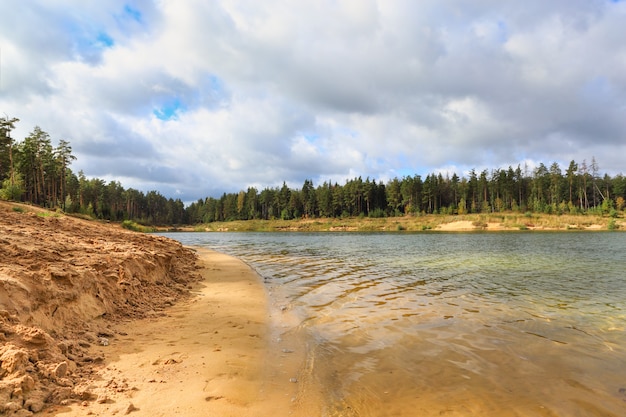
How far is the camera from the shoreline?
4.35m

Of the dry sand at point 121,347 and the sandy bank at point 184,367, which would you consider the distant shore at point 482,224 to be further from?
the dry sand at point 121,347

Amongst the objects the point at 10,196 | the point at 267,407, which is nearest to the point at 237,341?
the point at 267,407

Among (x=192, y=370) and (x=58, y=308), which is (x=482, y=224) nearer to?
(x=192, y=370)

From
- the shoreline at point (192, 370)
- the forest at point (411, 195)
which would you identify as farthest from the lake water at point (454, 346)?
the forest at point (411, 195)

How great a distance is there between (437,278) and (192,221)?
182006mm

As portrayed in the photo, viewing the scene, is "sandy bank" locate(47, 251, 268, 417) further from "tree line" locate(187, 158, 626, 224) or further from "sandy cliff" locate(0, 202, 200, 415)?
"tree line" locate(187, 158, 626, 224)

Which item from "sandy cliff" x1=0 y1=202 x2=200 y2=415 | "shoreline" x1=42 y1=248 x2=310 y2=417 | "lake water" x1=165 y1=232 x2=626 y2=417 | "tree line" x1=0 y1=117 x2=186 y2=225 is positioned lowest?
"lake water" x1=165 y1=232 x2=626 y2=417

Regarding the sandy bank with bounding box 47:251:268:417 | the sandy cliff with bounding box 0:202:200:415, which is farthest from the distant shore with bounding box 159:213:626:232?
the sandy cliff with bounding box 0:202:200:415

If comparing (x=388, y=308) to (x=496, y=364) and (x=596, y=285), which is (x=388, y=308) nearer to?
(x=496, y=364)

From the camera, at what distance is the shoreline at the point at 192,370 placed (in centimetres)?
435

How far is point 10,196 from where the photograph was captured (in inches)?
1521

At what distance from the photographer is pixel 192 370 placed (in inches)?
217

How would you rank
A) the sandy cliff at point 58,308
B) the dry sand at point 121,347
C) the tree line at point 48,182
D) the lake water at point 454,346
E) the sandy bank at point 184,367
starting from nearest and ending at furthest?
the sandy cliff at point 58,308 → the dry sand at point 121,347 → the sandy bank at point 184,367 → the lake water at point 454,346 → the tree line at point 48,182

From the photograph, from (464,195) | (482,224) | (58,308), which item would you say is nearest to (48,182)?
(58,308)
